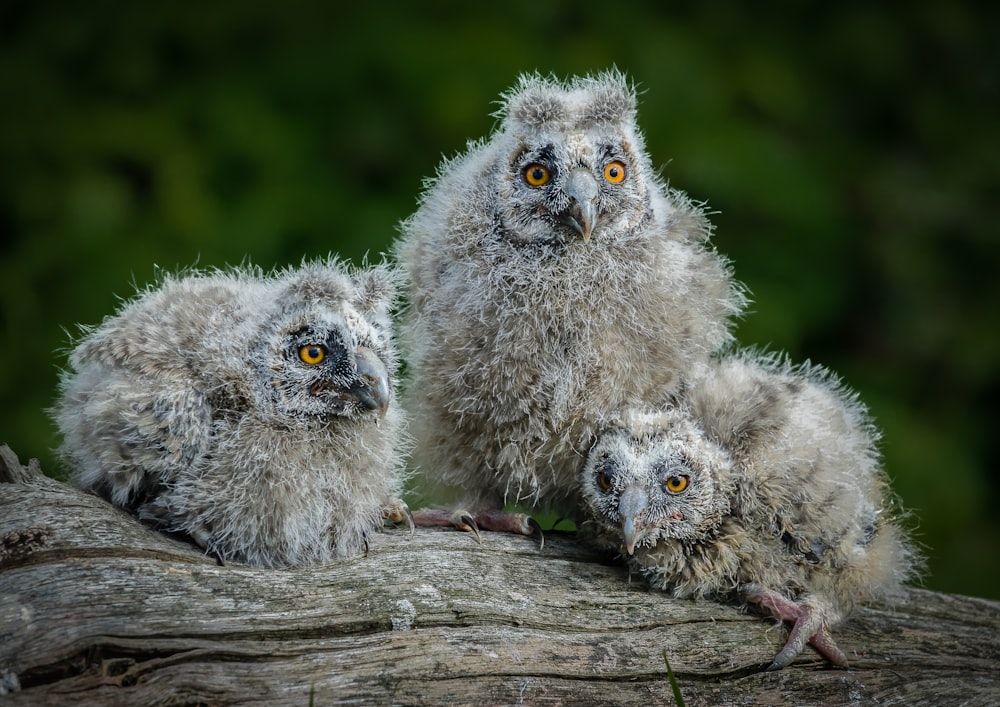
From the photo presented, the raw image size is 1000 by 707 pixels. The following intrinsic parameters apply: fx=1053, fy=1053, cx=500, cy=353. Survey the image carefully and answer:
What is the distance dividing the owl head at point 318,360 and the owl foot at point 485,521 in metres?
0.58

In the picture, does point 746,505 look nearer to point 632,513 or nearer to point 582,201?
point 632,513

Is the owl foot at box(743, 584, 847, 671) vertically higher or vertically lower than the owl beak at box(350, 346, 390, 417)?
lower

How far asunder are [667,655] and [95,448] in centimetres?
191

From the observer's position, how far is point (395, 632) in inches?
124

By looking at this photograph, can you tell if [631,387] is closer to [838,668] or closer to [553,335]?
[553,335]

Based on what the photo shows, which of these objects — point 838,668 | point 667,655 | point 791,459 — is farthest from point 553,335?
point 838,668

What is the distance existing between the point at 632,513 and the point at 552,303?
784 mm

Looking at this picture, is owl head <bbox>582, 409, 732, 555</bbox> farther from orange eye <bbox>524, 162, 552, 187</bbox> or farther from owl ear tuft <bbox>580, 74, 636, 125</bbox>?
owl ear tuft <bbox>580, 74, 636, 125</bbox>

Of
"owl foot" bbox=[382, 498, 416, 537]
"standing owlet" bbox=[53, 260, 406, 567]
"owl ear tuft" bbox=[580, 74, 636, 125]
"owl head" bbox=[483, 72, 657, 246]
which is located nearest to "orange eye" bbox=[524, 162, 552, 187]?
"owl head" bbox=[483, 72, 657, 246]

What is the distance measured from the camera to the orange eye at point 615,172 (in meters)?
3.71

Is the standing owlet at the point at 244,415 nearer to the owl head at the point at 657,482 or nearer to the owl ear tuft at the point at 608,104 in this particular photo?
the owl head at the point at 657,482

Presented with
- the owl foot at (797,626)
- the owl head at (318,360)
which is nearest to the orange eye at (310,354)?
the owl head at (318,360)

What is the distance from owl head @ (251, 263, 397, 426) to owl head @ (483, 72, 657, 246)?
76cm

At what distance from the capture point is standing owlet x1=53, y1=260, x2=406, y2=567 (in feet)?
10.5
